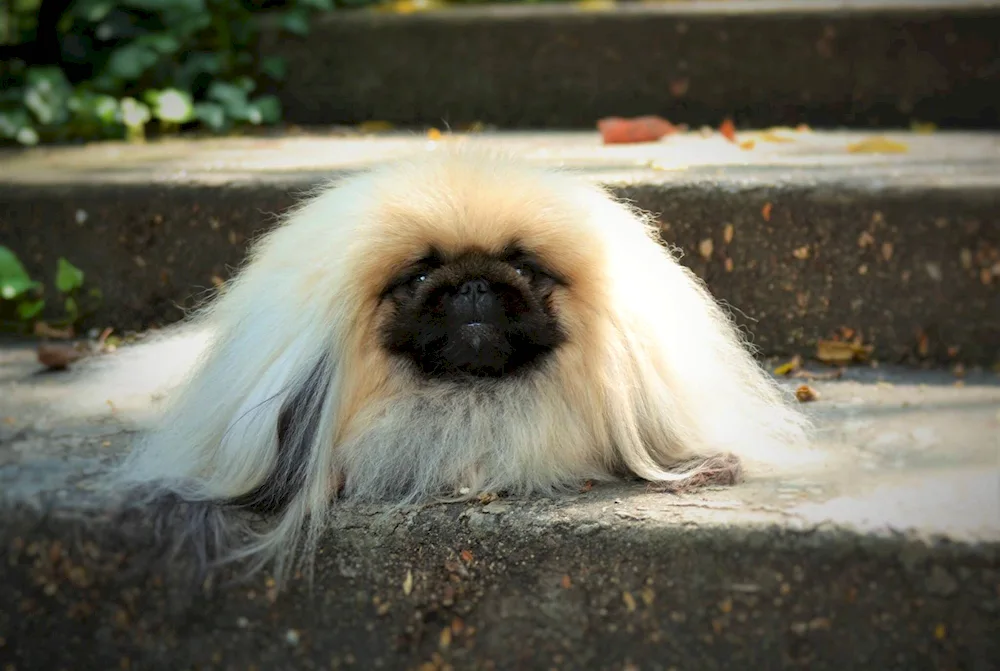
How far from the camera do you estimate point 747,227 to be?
242 centimetres

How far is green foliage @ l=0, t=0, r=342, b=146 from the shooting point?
3.25 m

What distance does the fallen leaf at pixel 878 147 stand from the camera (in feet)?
9.17

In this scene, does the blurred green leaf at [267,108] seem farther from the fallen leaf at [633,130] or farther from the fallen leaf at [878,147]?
the fallen leaf at [878,147]

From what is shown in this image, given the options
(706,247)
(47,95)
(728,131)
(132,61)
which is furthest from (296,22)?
(706,247)

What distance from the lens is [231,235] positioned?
258 cm

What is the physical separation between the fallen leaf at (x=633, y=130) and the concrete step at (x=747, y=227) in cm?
21

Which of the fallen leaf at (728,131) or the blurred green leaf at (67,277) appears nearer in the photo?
the blurred green leaf at (67,277)

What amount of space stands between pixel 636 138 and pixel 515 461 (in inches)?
60.2

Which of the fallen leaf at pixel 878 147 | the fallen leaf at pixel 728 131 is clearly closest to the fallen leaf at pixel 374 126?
the fallen leaf at pixel 728 131

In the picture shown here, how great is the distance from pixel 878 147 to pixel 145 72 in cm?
226

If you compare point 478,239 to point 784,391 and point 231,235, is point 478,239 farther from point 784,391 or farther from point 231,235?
point 231,235

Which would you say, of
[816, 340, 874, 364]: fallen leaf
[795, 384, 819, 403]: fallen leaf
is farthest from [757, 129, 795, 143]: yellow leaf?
[795, 384, 819, 403]: fallen leaf

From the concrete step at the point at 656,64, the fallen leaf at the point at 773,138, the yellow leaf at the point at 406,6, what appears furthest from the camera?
the yellow leaf at the point at 406,6

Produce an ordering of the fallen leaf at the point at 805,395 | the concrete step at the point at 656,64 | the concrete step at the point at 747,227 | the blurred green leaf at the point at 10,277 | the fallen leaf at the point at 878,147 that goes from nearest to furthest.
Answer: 1. the fallen leaf at the point at 805,395
2. the concrete step at the point at 747,227
3. the blurred green leaf at the point at 10,277
4. the fallen leaf at the point at 878,147
5. the concrete step at the point at 656,64
